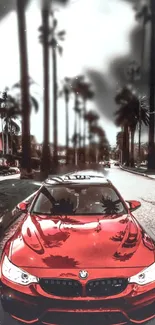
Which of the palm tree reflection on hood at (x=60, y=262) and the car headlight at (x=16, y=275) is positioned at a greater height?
the palm tree reflection on hood at (x=60, y=262)

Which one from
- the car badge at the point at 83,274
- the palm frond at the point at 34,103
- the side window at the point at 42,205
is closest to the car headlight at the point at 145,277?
the car badge at the point at 83,274

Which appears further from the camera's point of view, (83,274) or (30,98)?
(30,98)

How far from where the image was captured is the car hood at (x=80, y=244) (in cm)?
290

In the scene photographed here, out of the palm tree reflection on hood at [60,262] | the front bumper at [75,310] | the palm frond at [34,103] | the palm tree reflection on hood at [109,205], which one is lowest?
the front bumper at [75,310]

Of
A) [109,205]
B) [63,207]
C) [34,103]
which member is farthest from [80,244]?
[34,103]

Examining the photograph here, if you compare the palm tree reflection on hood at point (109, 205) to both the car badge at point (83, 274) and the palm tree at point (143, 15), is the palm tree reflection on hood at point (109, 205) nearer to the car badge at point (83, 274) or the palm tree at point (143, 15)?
the car badge at point (83, 274)

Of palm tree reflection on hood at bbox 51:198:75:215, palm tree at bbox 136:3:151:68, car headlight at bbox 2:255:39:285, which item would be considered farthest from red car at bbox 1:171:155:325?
palm tree at bbox 136:3:151:68

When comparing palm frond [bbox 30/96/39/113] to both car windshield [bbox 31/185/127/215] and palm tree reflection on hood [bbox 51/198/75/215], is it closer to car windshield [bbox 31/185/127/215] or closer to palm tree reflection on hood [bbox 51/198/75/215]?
car windshield [bbox 31/185/127/215]

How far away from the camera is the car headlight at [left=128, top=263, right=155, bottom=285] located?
2.84 meters

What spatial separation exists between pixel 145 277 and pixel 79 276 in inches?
18.9

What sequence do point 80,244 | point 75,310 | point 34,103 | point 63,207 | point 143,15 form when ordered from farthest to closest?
point 34,103 → point 143,15 → point 63,207 → point 80,244 → point 75,310

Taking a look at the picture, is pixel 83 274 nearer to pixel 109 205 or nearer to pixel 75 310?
pixel 75 310

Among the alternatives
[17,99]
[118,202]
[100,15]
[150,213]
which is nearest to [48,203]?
[118,202]

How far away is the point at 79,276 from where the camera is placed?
276cm
